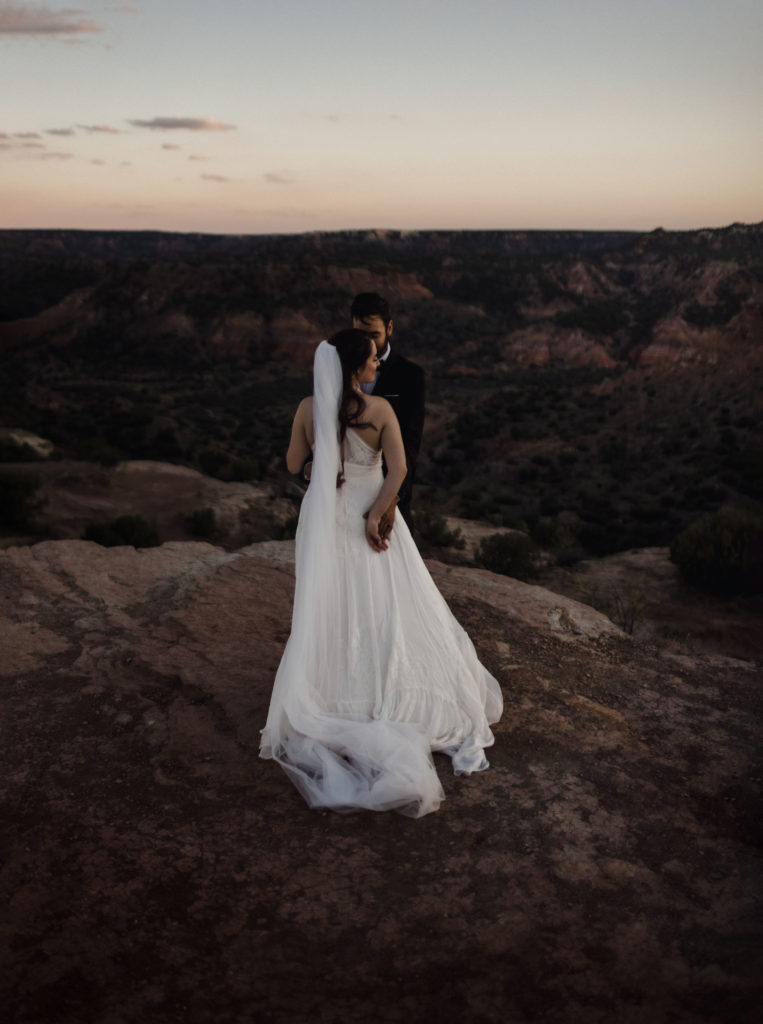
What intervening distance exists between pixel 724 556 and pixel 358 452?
8891 mm

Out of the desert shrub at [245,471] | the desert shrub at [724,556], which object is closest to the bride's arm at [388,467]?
the desert shrub at [724,556]

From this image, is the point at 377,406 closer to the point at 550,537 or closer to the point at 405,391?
the point at 405,391

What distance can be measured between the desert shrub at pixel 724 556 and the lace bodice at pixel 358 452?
865cm

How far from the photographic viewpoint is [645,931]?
2.42 m

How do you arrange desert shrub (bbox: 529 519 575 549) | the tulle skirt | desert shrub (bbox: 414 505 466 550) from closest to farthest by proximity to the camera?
the tulle skirt
desert shrub (bbox: 414 505 466 550)
desert shrub (bbox: 529 519 575 549)

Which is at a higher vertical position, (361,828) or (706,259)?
(706,259)

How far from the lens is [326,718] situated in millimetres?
3395

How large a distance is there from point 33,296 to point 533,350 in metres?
40.8

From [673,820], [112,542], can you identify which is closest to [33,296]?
[112,542]

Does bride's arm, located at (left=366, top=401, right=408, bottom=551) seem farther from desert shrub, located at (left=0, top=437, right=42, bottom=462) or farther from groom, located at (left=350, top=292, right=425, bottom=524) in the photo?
desert shrub, located at (left=0, top=437, right=42, bottom=462)

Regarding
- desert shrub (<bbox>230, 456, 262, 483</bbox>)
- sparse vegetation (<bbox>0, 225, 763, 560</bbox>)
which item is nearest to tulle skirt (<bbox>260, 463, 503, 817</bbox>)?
sparse vegetation (<bbox>0, 225, 763, 560</bbox>)

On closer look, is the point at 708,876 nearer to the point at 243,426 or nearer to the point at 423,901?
the point at 423,901

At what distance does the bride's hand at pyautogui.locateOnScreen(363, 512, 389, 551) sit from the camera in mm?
3465

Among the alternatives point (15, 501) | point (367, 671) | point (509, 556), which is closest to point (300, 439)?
point (367, 671)
